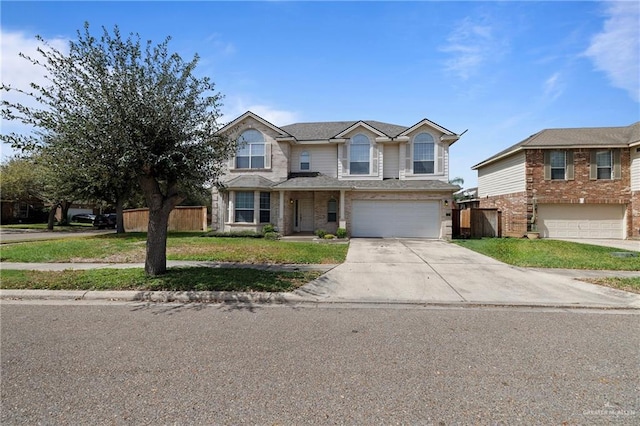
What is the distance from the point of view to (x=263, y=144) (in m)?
19.1

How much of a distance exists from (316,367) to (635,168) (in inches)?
931

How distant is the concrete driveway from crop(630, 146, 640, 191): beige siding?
14165 mm

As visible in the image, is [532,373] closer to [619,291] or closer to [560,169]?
[619,291]

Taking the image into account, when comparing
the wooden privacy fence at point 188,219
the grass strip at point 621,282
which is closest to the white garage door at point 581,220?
the grass strip at point 621,282

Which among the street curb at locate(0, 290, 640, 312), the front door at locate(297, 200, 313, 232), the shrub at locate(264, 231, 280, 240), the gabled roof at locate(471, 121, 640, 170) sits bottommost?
the street curb at locate(0, 290, 640, 312)

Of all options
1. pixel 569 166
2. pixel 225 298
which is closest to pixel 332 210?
pixel 225 298

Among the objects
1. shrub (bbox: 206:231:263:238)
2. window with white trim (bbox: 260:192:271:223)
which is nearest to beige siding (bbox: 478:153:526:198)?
window with white trim (bbox: 260:192:271:223)

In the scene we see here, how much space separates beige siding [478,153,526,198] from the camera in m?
19.7

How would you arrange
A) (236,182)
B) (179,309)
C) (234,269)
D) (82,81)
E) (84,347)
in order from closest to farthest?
(84,347) → (179,309) → (82,81) → (234,269) → (236,182)

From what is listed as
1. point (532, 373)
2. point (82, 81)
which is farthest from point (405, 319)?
point (82, 81)

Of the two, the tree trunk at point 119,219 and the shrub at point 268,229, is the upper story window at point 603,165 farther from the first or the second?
the tree trunk at point 119,219

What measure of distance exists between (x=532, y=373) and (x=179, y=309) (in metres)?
5.59

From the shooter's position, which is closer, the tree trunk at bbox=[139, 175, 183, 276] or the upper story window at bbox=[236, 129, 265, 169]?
the tree trunk at bbox=[139, 175, 183, 276]

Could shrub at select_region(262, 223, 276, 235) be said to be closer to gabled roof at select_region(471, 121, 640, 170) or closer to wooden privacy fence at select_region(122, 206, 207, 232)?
wooden privacy fence at select_region(122, 206, 207, 232)
